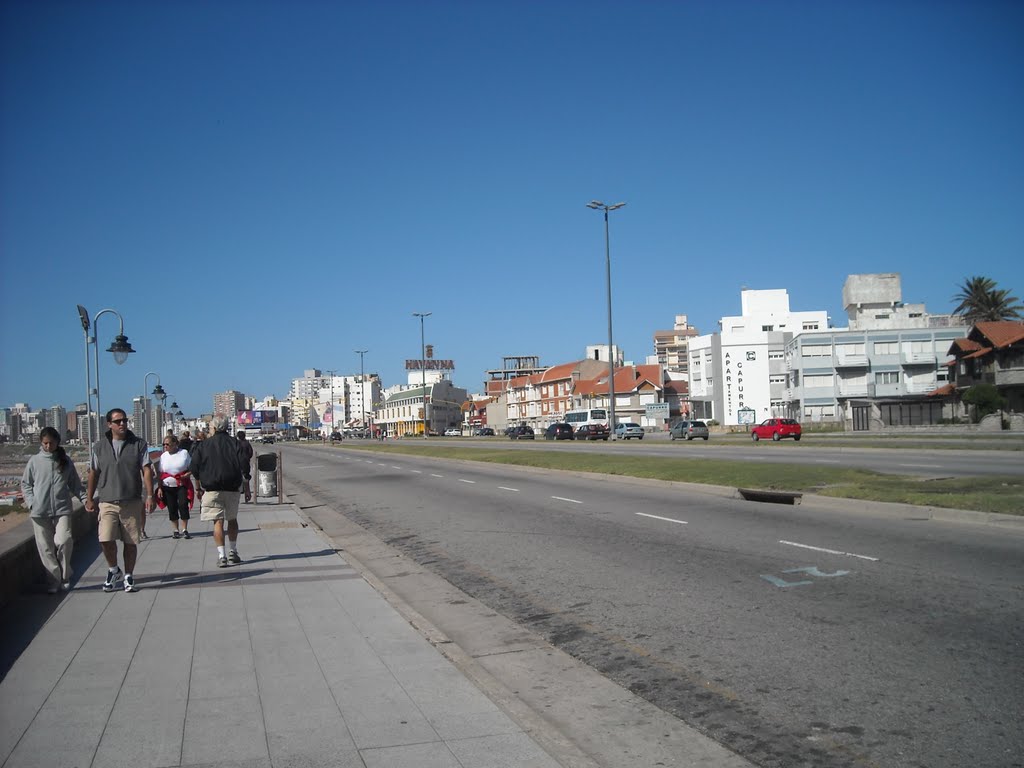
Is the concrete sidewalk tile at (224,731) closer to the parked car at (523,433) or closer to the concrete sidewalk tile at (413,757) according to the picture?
the concrete sidewalk tile at (413,757)

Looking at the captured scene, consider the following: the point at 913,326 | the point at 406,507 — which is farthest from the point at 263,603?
the point at 913,326

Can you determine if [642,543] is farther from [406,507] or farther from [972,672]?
[406,507]

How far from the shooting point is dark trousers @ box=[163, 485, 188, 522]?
590 inches

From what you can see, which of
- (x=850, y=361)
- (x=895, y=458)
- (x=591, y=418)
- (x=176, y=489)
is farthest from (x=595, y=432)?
(x=176, y=489)

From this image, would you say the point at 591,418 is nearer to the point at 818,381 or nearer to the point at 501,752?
the point at 818,381

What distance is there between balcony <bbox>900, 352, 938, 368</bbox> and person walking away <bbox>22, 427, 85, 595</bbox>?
81.2 meters

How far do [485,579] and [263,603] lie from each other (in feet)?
9.69

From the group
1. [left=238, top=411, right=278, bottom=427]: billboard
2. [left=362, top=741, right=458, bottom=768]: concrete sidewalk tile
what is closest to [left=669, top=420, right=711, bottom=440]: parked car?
[left=362, top=741, right=458, bottom=768]: concrete sidewalk tile

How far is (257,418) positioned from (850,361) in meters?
109

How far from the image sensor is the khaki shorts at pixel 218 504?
1126 cm

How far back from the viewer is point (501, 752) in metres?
4.86

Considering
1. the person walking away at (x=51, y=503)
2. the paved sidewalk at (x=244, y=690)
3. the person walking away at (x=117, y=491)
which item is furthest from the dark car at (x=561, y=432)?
the person walking away at (x=51, y=503)

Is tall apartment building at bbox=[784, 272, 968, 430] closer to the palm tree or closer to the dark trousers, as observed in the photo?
the palm tree

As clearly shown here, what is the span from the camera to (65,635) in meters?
7.68
